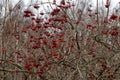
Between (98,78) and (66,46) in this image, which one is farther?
(66,46)

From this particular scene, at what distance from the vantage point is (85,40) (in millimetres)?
4531

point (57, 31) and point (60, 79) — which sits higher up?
point (57, 31)

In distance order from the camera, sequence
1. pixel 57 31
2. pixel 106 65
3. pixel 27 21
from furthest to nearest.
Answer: pixel 27 21 → pixel 57 31 → pixel 106 65

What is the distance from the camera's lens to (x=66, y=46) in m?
4.25

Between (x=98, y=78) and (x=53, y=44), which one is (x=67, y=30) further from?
(x=98, y=78)

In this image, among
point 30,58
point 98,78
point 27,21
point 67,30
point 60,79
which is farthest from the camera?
point 27,21

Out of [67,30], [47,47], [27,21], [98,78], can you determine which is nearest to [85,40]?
[67,30]

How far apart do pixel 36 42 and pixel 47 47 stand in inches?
9.9

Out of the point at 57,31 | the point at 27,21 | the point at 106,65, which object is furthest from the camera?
the point at 27,21

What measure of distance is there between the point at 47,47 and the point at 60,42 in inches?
12.8

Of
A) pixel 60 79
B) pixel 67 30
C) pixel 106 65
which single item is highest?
pixel 67 30

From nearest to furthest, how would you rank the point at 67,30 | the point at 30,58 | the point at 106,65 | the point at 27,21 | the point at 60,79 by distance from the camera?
the point at 106,65
the point at 60,79
the point at 30,58
the point at 67,30
the point at 27,21

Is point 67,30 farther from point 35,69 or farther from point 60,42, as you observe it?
point 35,69

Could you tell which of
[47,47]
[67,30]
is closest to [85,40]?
[67,30]
